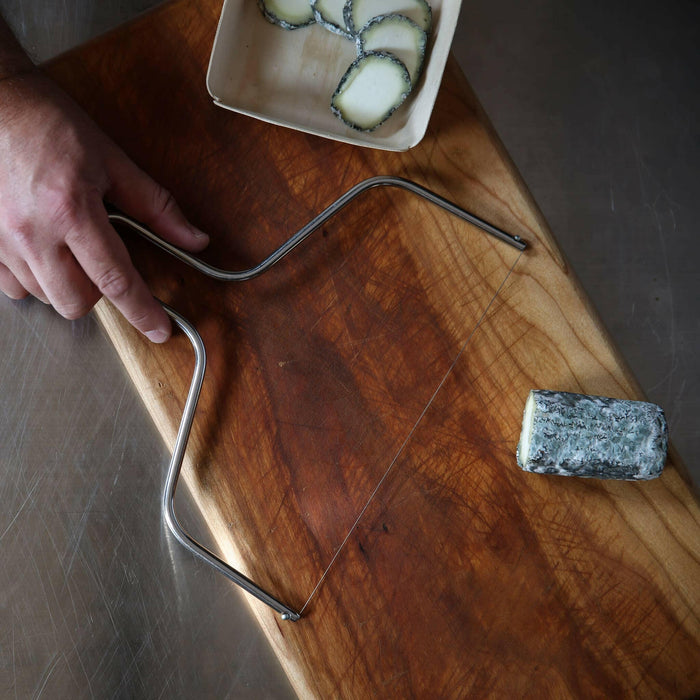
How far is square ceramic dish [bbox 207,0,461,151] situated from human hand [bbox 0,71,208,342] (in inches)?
5.1

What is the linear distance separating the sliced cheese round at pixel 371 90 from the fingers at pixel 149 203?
0.19m

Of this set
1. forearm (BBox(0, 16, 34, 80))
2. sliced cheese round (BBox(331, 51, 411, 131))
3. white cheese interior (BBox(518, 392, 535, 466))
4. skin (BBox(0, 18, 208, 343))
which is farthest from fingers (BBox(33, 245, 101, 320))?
white cheese interior (BBox(518, 392, 535, 466))

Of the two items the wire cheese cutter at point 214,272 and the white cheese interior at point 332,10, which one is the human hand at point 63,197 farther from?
the white cheese interior at point 332,10

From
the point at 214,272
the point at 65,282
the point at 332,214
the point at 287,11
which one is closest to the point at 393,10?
the point at 287,11

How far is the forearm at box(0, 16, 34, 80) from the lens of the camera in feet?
2.06

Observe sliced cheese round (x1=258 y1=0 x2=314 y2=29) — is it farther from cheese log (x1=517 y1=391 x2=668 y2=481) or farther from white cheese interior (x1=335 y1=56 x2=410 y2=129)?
cheese log (x1=517 y1=391 x2=668 y2=481)

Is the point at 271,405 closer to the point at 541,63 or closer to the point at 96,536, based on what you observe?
the point at 96,536

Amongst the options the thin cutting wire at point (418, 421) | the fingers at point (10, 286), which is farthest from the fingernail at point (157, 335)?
the thin cutting wire at point (418, 421)

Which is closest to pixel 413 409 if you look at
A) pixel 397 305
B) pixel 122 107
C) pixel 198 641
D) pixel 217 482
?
pixel 397 305

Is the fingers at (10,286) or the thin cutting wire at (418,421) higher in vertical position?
the fingers at (10,286)

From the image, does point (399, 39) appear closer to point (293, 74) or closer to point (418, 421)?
point (293, 74)

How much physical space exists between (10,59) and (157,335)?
0.97 feet

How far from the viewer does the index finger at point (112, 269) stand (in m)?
0.61

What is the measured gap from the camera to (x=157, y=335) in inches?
26.0
